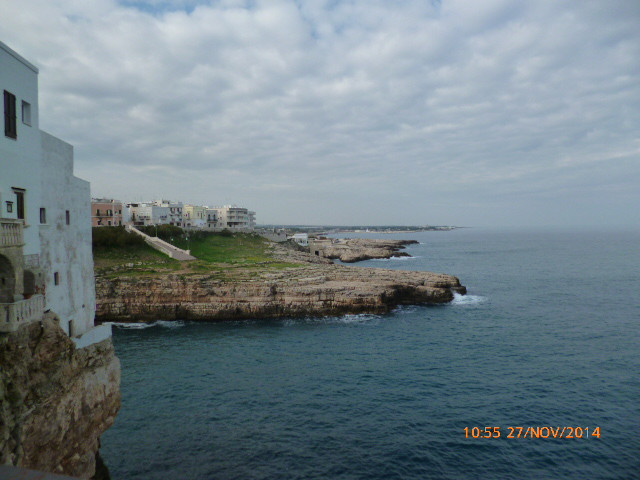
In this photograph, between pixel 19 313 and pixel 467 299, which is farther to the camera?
pixel 467 299

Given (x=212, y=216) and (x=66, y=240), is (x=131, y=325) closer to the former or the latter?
(x=66, y=240)

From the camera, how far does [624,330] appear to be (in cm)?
3903

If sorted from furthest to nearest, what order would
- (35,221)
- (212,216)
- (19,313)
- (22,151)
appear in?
(212,216)
(35,221)
(22,151)
(19,313)

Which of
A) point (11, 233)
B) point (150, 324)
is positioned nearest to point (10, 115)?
point (11, 233)

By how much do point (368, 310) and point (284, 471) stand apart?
30.9 meters

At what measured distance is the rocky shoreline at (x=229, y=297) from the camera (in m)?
45.7

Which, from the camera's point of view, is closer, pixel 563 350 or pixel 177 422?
pixel 177 422

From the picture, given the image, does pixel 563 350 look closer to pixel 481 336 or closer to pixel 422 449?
pixel 481 336

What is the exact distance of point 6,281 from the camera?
11055mm

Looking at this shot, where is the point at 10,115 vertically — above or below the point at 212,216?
below

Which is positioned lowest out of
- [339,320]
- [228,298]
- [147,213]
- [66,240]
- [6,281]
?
[339,320]

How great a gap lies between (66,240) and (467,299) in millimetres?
51335

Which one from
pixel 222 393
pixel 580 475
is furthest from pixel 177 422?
pixel 580 475
